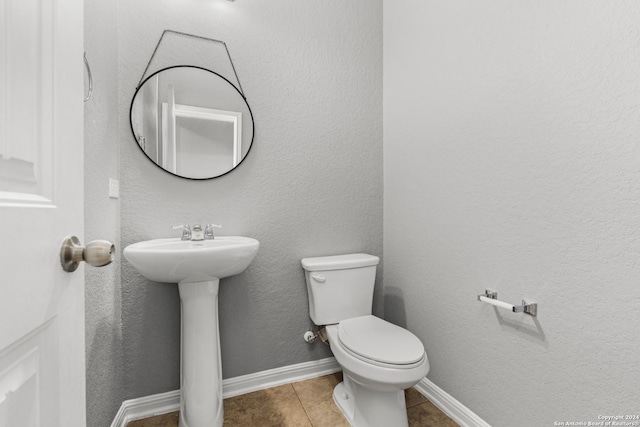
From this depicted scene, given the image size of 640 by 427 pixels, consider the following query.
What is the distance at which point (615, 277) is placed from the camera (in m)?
0.88

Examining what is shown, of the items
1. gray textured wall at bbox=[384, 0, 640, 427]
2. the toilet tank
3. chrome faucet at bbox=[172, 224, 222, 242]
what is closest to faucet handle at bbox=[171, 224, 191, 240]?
chrome faucet at bbox=[172, 224, 222, 242]

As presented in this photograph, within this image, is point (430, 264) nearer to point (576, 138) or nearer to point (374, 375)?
point (374, 375)

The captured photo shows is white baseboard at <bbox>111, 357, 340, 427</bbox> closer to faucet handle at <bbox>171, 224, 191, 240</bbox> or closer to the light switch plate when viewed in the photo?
faucet handle at <bbox>171, 224, 191, 240</bbox>

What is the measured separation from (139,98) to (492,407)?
7.02ft

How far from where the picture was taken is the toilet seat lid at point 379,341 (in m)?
1.17

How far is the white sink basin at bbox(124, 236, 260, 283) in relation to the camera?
107cm

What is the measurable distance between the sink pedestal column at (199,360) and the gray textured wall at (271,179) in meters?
0.25

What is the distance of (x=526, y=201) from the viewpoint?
1103 mm

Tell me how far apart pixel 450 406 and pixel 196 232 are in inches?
59.0

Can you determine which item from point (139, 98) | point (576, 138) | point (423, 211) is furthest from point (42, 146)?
point (423, 211)

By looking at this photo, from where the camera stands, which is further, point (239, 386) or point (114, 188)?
point (239, 386)

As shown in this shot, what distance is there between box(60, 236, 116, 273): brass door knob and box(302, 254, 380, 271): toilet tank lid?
3.86 ft

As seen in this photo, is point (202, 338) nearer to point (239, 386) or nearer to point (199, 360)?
point (199, 360)

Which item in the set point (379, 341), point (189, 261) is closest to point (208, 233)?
point (189, 261)
